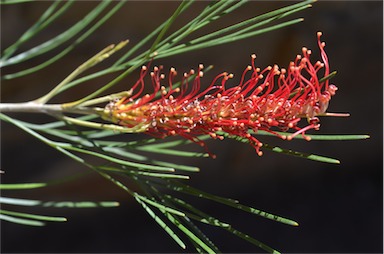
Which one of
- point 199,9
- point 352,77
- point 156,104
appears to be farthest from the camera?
point 352,77

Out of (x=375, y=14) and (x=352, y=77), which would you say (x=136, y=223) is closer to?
(x=352, y=77)

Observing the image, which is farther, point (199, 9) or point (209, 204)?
point (209, 204)

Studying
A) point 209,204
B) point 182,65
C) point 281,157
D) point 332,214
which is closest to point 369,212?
point 332,214

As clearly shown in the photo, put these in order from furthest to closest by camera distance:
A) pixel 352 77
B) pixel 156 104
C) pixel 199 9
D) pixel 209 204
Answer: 1. pixel 209 204
2. pixel 352 77
3. pixel 199 9
4. pixel 156 104

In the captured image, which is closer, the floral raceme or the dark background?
the floral raceme

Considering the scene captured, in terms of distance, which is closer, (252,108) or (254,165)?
(252,108)

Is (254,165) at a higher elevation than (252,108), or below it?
higher

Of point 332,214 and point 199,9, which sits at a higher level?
point 199,9

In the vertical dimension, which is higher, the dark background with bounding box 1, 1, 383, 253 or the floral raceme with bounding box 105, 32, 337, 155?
the dark background with bounding box 1, 1, 383, 253
